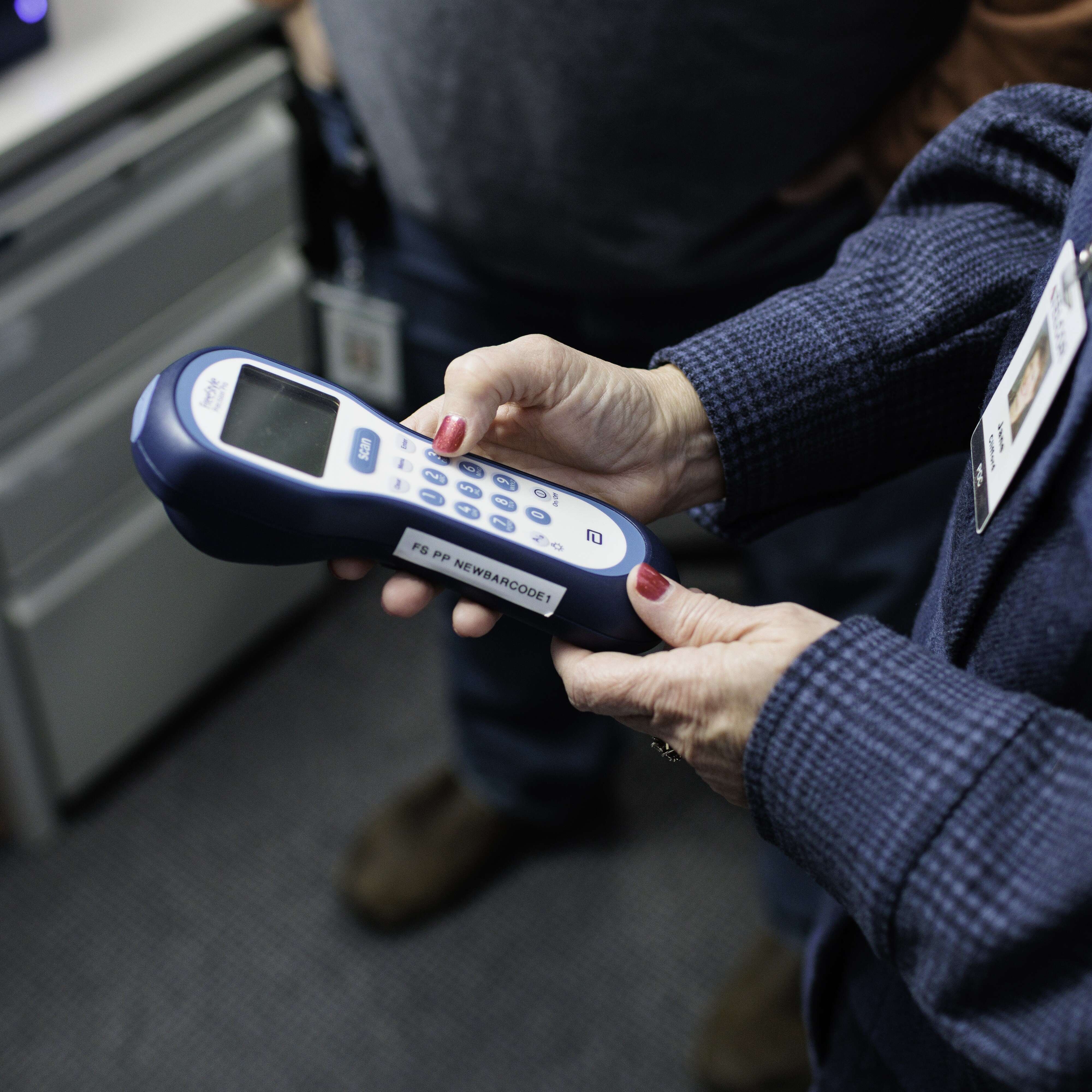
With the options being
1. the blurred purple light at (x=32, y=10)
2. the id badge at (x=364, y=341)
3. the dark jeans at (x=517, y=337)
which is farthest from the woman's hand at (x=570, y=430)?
the blurred purple light at (x=32, y=10)

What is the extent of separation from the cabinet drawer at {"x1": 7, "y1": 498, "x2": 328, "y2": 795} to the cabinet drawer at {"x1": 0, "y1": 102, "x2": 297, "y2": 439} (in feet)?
0.58

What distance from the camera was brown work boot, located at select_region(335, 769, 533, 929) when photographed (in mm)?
1062

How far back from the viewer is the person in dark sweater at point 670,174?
64cm

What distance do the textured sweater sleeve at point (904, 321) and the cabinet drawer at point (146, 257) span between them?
1.62 feet

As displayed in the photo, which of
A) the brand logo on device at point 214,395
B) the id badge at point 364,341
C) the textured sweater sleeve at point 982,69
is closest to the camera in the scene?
the brand logo on device at point 214,395

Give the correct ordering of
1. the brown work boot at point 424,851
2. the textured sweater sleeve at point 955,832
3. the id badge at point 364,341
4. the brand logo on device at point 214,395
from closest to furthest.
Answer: the textured sweater sleeve at point 955,832
the brand logo on device at point 214,395
the id badge at point 364,341
the brown work boot at point 424,851

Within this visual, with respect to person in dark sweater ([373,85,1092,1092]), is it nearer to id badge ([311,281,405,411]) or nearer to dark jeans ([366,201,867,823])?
dark jeans ([366,201,867,823])

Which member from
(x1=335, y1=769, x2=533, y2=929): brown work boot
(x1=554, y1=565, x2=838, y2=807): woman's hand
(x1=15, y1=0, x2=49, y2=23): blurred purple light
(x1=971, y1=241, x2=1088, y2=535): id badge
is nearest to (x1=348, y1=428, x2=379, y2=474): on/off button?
(x1=554, y1=565, x2=838, y2=807): woman's hand

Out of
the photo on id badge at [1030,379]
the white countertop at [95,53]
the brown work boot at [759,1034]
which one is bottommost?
the brown work boot at [759,1034]

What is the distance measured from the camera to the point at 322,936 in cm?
106

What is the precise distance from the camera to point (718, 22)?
618 millimetres

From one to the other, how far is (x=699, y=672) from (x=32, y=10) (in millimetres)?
686

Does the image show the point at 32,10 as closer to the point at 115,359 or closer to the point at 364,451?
the point at 115,359

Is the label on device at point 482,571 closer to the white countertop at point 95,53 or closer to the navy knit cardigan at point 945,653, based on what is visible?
the navy knit cardigan at point 945,653
